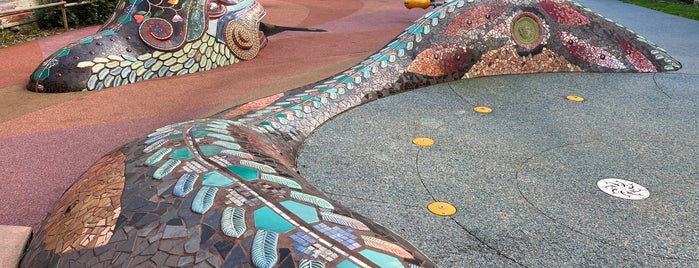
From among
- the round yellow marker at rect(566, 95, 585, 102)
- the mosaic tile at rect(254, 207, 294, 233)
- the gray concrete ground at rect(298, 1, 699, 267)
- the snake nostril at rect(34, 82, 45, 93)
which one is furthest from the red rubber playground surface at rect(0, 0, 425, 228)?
the round yellow marker at rect(566, 95, 585, 102)

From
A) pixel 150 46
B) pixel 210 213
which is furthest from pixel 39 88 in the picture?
pixel 210 213

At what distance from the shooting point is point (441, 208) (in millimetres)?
2953

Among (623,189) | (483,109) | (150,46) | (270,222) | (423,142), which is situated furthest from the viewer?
(150,46)

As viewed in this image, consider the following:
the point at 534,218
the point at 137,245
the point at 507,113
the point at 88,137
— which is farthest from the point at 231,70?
the point at 137,245

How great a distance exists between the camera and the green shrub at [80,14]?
32.8ft

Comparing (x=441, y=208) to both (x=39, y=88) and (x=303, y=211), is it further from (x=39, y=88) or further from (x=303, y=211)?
(x=39, y=88)

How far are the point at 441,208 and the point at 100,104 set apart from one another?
3.58 m

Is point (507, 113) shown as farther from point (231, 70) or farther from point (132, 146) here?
point (231, 70)

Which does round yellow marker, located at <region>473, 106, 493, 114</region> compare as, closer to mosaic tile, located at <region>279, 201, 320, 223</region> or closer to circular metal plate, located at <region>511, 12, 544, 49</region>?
circular metal plate, located at <region>511, 12, 544, 49</region>

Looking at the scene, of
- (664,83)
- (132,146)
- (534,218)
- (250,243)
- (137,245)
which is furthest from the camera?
(664,83)

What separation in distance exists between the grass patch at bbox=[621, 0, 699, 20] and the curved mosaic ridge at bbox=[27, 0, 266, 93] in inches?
321

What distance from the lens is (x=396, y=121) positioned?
171 inches

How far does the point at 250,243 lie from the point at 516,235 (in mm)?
1437

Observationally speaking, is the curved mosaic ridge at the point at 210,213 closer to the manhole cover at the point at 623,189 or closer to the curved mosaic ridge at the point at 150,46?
the manhole cover at the point at 623,189
